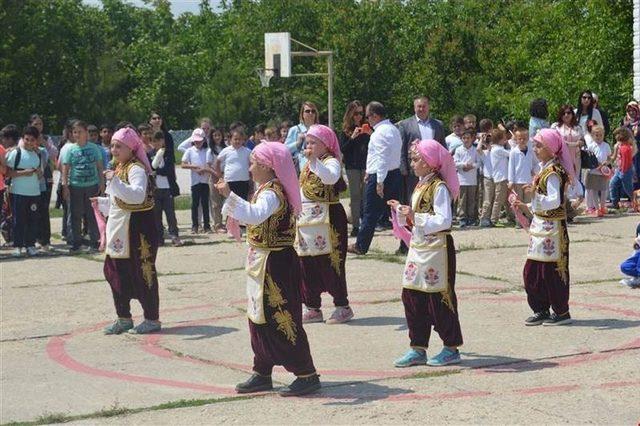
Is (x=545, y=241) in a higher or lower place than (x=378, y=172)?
lower

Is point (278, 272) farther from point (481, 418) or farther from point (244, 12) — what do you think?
point (244, 12)

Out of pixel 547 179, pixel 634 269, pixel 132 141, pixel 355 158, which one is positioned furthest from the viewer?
pixel 355 158

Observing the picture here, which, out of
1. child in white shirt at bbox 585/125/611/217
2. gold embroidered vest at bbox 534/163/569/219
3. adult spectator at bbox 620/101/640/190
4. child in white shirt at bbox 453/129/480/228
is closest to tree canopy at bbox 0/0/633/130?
adult spectator at bbox 620/101/640/190

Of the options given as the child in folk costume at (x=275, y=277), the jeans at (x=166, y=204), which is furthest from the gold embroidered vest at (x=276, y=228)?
the jeans at (x=166, y=204)

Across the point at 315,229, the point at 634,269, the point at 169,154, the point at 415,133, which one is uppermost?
the point at 415,133

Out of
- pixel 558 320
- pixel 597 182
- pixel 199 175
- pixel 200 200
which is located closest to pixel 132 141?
pixel 558 320

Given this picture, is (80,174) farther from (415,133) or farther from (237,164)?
(415,133)

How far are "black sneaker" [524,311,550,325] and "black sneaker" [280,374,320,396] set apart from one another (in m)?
2.88

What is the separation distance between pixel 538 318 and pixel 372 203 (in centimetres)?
Answer: 461

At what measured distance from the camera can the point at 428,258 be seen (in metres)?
9.02

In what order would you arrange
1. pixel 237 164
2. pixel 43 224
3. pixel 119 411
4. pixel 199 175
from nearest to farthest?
pixel 119 411 < pixel 43 224 < pixel 237 164 < pixel 199 175

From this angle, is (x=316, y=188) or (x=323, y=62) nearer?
(x=316, y=188)

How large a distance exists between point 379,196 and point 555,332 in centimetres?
493

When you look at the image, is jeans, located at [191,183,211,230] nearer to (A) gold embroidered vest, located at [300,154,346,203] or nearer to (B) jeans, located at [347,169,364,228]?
(B) jeans, located at [347,169,364,228]
